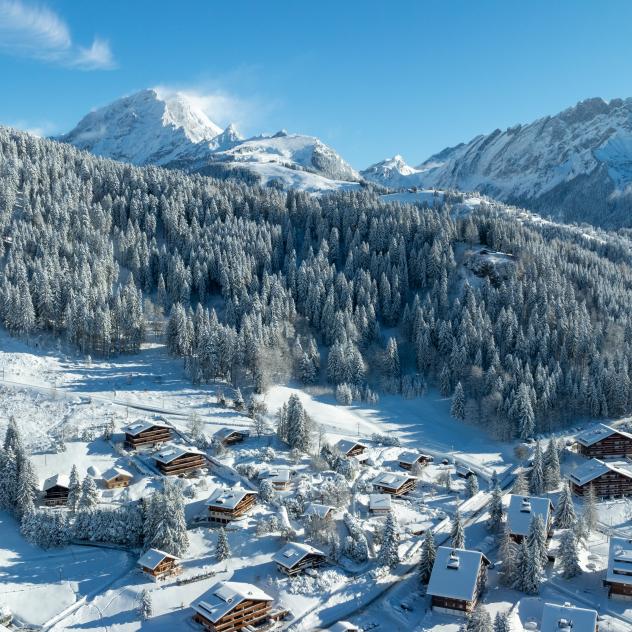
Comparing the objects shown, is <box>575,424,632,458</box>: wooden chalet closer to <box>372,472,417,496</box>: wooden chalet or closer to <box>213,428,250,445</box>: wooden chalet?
<box>372,472,417,496</box>: wooden chalet

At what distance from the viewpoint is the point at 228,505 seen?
62000 millimetres

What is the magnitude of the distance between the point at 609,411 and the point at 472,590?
217ft

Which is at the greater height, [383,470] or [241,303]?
[241,303]

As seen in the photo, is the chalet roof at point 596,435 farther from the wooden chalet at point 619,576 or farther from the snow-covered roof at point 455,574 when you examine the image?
the snow-covered roof at point 455,574

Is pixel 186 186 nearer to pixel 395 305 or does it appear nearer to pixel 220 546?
pixel 395 305

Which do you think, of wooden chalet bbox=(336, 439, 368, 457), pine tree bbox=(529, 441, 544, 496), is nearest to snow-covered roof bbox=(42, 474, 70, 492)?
wooden chalet bbox=(336, 439, 368, 457)

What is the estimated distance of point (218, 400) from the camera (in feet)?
319

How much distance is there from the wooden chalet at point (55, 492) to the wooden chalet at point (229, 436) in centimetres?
2166

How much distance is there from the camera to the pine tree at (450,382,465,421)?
10444 centimetres

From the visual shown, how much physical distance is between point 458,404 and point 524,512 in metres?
43.2

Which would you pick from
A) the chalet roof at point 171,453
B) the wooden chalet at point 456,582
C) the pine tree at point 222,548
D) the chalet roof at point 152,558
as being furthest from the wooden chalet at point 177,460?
the wooden chalet at point 456,582

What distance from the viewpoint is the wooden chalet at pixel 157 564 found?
53062mm

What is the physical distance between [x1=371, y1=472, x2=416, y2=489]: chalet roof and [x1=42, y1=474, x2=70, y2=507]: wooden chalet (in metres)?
34.8

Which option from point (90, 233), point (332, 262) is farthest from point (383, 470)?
point (90, 233)
